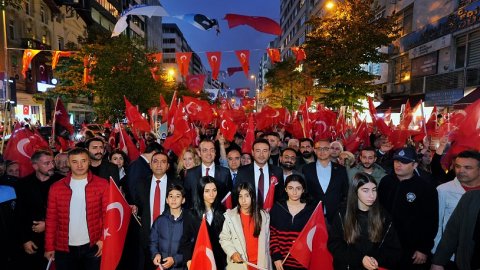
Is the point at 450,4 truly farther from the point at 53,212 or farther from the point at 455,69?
the point at 53,212

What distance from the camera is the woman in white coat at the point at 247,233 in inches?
160

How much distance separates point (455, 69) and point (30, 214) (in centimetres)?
1981

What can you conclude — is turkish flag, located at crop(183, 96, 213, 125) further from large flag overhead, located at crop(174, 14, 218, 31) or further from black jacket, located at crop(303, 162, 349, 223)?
black jacket, located at crop(303, 162, 349, 223)

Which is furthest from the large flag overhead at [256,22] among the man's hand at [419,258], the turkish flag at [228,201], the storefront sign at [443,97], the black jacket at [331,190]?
the storefront sign at [443,97]

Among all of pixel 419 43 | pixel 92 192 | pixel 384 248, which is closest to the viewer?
pixel 384 248

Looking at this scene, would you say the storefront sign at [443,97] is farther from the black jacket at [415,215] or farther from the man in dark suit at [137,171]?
the man in dark suit at [137,171]

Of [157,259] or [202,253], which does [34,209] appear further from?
[202,253]

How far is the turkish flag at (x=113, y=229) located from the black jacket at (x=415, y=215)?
328 centimetres

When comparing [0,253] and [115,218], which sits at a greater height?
[115,218]

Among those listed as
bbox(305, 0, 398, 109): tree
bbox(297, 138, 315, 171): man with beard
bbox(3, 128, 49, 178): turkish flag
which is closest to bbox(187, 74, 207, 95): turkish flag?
bbox(305, 0, 398, 109): tree

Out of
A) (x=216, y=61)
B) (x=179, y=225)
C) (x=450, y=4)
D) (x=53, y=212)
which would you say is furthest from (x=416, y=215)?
(x=450, y=4)

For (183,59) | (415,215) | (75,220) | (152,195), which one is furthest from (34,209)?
(183,59)

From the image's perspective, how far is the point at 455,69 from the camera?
59.5 feet

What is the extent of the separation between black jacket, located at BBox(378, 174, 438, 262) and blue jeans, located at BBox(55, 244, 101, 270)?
369cm
